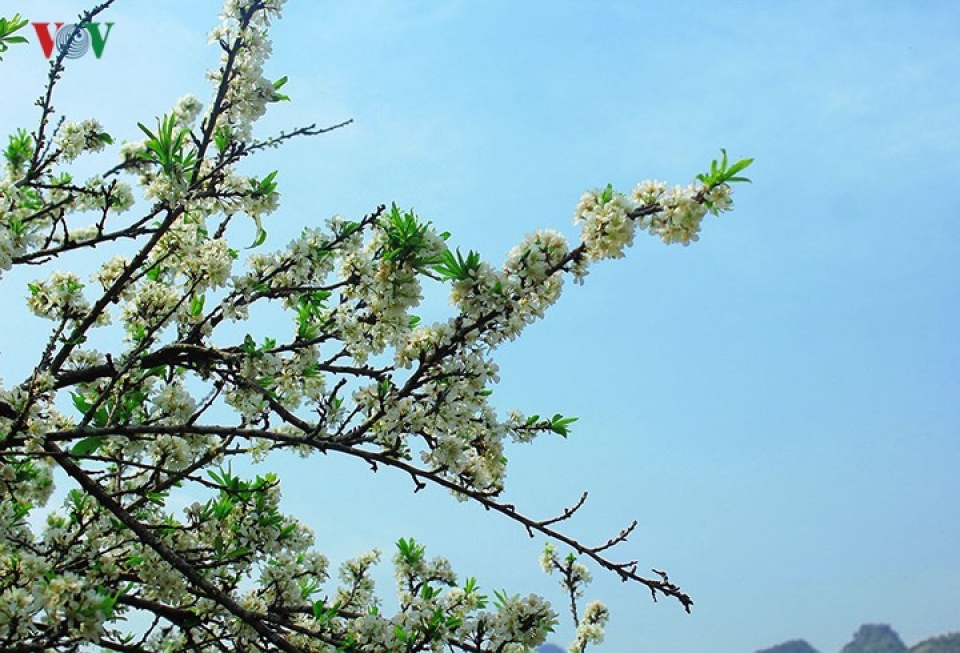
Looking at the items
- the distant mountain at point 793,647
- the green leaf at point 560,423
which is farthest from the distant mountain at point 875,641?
the green leaf at point 560,423

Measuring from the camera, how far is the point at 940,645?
11575 centimetres

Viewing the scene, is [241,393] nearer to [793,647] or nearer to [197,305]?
[197,305]

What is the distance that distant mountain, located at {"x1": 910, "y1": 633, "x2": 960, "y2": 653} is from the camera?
114 m

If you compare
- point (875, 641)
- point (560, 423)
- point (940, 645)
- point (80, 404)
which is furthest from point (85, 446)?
point (875, 641)

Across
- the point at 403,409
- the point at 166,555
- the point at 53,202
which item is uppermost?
the point at 53,202

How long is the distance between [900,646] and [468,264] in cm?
17868

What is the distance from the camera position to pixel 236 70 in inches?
227

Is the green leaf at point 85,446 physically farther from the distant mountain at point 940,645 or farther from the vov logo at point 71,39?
the distant mountain at point 940,645

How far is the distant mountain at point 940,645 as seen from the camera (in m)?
114

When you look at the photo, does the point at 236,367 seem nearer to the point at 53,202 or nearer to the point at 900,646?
the point at 53,202

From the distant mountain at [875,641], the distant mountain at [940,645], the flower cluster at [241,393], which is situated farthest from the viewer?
the distant mountain at [875,641]

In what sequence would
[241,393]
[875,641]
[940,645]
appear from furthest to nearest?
1. [875,641]
2. [940,645]
3. [241,393]

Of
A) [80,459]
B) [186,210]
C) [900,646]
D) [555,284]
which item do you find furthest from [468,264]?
[900,646]

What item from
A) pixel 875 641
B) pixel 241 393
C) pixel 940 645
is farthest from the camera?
pixel 875 641
